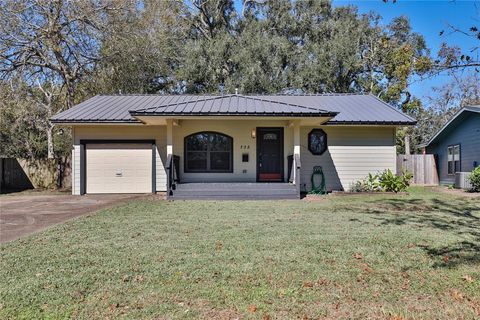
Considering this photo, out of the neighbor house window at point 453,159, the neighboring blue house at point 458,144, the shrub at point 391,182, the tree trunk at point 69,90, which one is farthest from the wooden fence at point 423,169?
the tree trunk at point 69,90

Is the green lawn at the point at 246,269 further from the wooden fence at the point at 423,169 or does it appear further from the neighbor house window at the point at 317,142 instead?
the wooden fence at the point at 423,169

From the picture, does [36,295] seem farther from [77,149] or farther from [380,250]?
[77,149]

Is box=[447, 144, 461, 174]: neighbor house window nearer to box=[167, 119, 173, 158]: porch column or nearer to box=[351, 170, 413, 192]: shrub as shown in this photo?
box=[351, 170, 413, 192]: shrub

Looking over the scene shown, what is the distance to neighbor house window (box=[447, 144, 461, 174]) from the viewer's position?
16797 millimetres

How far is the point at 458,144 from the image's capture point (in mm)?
16734

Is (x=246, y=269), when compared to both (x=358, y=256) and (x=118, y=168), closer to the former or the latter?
(x=358, y=256)

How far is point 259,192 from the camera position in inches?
437

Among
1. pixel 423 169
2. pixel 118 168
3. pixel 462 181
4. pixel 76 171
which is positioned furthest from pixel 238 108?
pixel 423 169

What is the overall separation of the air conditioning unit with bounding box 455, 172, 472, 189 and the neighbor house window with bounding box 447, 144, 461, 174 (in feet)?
4.58

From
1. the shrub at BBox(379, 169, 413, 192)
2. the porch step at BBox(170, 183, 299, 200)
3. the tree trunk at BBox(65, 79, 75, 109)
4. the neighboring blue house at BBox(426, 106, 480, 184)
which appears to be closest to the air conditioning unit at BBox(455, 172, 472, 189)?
the neighboring blue house at BBox(426, 106, 480, 184)

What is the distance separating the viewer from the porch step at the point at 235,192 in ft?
36.0

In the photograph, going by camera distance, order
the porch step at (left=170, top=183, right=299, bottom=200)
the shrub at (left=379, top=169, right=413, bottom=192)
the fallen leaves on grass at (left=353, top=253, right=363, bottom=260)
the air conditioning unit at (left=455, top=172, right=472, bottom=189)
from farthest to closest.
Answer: the air conditioning unit at (left=455, top=172, right=472, bottom=189) < the shrub at (left=379, top=169, right=413, bottom=192) < the porch step at (left=170, top=183, right=299, bottom=200) < the fallen leaves on grass at (left=353, top=253, right=363, bottom=260)

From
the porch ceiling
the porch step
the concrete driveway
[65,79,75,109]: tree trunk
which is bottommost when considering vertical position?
the concrete driveway

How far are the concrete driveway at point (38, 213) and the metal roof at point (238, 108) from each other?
2.93 metres
